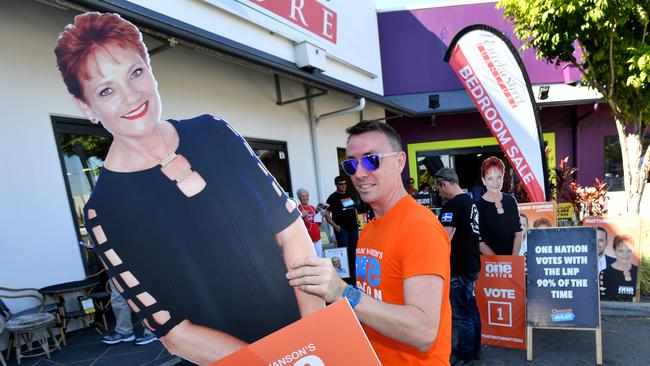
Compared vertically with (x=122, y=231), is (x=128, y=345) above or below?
below

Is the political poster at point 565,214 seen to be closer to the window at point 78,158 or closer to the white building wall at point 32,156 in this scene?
the window at point 78,158

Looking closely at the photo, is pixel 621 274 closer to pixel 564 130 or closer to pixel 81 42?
pixel 81 42

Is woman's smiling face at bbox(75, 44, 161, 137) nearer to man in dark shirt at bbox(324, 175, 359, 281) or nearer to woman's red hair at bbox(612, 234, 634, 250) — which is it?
man in dark shirt at bbox(324, 175, 359, 281)

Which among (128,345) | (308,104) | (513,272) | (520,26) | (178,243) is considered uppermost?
(520,26)

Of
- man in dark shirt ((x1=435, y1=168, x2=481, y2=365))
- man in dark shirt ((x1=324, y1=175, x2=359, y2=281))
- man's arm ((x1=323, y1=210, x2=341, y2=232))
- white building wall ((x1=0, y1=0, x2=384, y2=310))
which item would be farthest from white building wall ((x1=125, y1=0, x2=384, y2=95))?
man in dark shirt ((x1=435, y1=168, x2=481, y2=365))

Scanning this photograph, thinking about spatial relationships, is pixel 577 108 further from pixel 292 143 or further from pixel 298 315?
pixel 298 315

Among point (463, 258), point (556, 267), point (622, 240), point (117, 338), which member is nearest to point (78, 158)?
point (117, 338)

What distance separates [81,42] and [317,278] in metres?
1.12

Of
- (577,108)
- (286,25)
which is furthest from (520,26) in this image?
(577,108)

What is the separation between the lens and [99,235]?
3.76 feet

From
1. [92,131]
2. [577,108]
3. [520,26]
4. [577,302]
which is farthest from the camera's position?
[577,108]

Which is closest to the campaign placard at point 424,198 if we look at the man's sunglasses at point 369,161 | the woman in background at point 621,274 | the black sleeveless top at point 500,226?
the woman in background at point 621,274

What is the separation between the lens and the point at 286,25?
598 cm

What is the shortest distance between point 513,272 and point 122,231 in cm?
354
